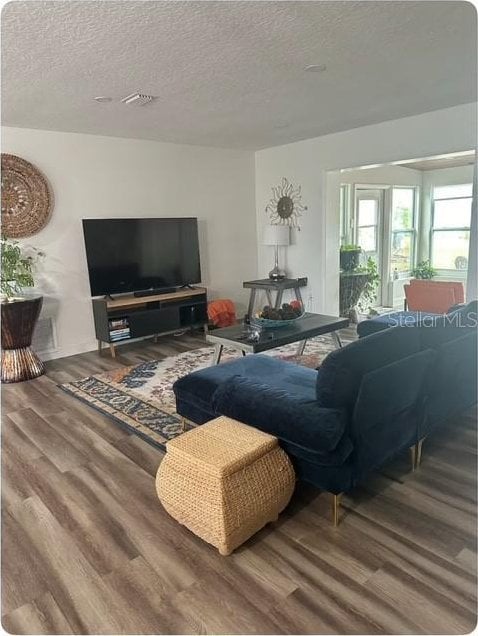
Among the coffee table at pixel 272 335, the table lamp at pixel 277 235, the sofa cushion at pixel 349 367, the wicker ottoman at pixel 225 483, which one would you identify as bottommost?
the wicker ottoman at pixel 225 483

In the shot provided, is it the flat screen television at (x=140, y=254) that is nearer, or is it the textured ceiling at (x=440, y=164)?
the flat screen television at (x=140, y=254)

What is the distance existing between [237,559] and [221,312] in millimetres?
4035

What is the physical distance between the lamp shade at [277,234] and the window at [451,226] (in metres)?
3.62

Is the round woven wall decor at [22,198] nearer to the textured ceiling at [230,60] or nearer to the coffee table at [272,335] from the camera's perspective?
the textured ceiling at [230,60]

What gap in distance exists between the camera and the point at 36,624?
1.62m

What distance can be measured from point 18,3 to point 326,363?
2196 millimetres

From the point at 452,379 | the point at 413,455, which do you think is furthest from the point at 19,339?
the point at 452,379

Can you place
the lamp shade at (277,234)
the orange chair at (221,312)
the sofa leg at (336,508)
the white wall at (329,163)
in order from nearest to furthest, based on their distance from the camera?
the sofa leg at (336,508)
the white wall at (329,163)
the orange chair at (221,312)
the lamp shade at (277,234)

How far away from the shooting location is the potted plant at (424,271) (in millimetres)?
7672

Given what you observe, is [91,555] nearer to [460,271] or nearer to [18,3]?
[18,3]

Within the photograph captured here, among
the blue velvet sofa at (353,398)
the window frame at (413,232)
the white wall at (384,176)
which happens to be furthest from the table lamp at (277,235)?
the blue velvet sofa at (353,398)

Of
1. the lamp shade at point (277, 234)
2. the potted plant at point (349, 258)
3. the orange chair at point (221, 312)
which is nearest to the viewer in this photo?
the orange chair at point (221, 312)

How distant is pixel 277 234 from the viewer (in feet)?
19.4

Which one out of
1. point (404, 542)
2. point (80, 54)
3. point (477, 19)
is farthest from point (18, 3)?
point (404, 542)
